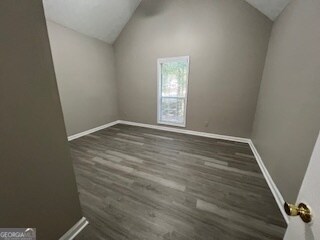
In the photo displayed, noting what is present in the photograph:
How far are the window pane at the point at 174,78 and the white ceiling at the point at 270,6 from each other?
→ 5.08ft

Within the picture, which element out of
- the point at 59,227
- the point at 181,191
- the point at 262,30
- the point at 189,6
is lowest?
the point at 181,191

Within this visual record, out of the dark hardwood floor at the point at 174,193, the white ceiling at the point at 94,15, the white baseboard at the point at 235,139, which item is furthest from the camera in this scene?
the white ceiling at the point at 94,15

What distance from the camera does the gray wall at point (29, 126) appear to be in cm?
75

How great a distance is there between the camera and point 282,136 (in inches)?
65.4

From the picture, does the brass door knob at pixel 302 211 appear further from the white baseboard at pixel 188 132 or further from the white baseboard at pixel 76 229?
the white baseboard at pixel 188 132

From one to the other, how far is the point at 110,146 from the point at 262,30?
3694 millimetres

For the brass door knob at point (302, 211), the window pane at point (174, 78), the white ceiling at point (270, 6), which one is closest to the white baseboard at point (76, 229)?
the brass door knob at point (302, 211)

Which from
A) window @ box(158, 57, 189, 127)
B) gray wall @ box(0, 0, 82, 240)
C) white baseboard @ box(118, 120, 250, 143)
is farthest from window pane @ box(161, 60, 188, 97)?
gray wall @ box(0, 0, 82, 240)

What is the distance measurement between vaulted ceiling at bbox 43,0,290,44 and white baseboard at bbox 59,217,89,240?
3.36 meters

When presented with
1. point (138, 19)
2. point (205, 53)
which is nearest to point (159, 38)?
point (138, 19)

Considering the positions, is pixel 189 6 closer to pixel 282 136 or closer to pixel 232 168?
pixel 282 136

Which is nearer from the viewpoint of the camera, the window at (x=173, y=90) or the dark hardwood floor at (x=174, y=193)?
the dark hardwood floor at (x=174, y=193)

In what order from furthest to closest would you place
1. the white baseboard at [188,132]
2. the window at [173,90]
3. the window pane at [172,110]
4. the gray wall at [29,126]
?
the window pane at [172,110]
the window at [173,90]
the white baseboard at [188,132]
the gray wall at [29,126]

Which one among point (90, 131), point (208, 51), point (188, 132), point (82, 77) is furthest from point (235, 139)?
point (82, 77)
